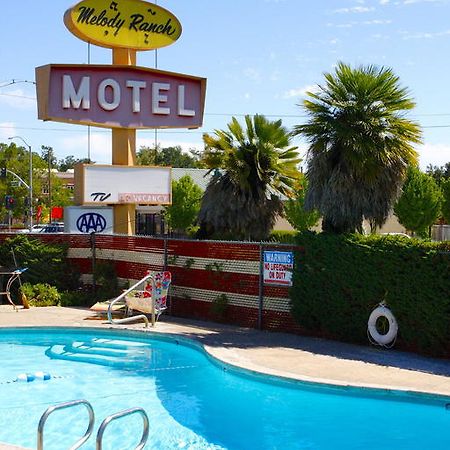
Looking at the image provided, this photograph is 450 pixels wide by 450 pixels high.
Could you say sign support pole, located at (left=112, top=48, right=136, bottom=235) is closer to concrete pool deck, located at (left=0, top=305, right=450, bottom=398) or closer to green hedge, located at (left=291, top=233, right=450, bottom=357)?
concrete pool deck, located at (left=0, top=305, right=450, bottom=398)

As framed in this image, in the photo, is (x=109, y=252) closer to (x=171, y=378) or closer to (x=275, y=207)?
(x=275, y=207)

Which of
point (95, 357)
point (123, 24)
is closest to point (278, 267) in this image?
point (95, 357)

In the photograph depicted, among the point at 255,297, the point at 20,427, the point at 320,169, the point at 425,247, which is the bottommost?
the point at 20,427

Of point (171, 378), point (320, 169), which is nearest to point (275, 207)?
point (320, 169)

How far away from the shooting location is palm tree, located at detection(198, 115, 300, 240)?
19891 mm

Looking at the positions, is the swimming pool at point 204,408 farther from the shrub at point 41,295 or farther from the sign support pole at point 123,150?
the sign support pole at point 123,150

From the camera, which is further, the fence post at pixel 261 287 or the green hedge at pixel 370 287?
the fence post at pixel 261 287

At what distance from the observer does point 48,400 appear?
34.9ft

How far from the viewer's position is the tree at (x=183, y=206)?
47.3 metres

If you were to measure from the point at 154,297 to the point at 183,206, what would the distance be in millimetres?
32092

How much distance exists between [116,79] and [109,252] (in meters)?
5.65

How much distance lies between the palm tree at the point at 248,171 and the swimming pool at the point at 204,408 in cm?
731

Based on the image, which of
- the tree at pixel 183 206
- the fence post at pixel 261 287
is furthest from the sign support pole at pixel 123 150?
the tree at pixel 183 206

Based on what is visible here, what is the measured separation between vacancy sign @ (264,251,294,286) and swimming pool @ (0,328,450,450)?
2.56 m
